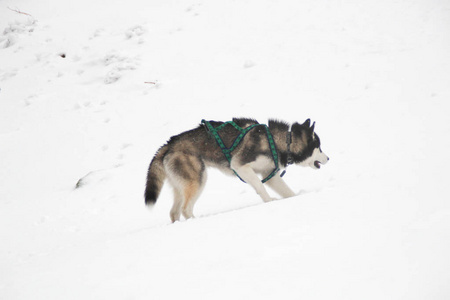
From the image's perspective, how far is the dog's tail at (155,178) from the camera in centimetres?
432

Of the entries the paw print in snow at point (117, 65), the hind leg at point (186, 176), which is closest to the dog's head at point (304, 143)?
the hind leg at point (186, 176)

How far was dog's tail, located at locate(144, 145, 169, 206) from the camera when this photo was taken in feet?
14.2

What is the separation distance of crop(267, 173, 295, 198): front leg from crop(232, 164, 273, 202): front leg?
1.37ft

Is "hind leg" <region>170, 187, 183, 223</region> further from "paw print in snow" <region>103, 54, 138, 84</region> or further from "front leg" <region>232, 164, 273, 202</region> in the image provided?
"paw print in snow" <region>103, 54, 138, 84</region>

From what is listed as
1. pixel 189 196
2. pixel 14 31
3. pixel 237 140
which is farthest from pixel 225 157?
pixel 14 31

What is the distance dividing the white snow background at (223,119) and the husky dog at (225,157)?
1.36 ft

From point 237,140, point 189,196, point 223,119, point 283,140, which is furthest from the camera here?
point 223,119

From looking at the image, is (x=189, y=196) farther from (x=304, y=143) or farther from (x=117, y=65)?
(x=117, y=65)

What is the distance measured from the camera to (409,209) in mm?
3084

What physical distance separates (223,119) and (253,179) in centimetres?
385

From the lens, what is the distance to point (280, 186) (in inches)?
195

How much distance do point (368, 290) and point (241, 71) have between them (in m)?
8.33

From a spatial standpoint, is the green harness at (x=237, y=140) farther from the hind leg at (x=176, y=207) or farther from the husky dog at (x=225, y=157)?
the hind leg at (x=176, y=207)

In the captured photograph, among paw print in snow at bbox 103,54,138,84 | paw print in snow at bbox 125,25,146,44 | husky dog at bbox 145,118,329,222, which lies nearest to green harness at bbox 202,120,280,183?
husky dog at bbox 145,118,329,222
